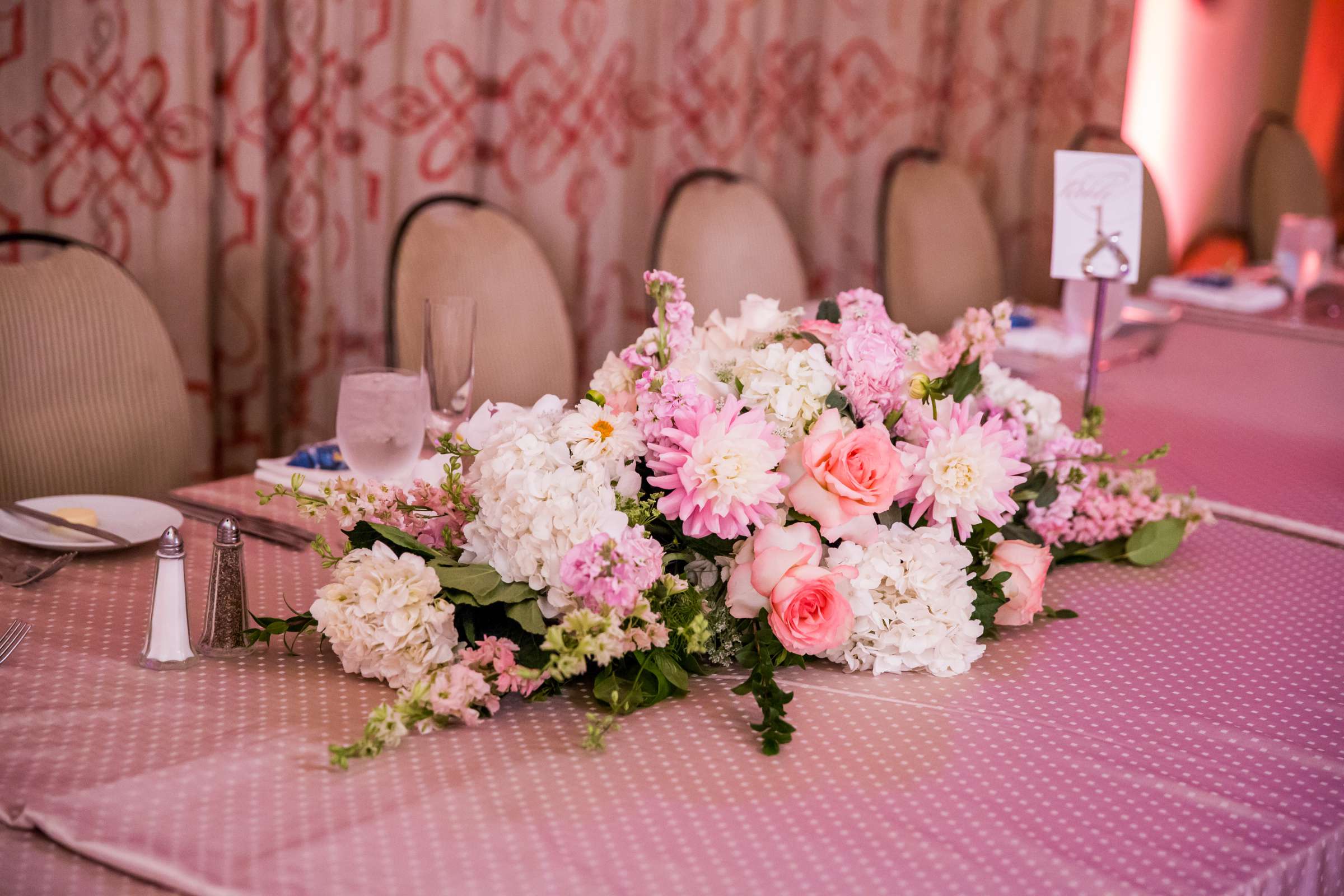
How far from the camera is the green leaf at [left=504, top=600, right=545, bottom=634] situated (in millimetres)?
940

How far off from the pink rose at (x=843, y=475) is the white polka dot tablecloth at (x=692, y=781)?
0.15 metres

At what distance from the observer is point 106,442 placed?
175 cm

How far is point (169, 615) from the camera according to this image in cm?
100

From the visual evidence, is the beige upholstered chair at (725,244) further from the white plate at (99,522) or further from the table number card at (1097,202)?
the white plate at (99,522)

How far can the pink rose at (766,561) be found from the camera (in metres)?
0.98

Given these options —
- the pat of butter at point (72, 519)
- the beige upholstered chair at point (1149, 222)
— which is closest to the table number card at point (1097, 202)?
the pat of butter at point (72, 519)

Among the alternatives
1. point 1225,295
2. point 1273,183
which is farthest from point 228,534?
point 1273,183

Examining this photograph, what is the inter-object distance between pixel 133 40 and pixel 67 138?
8.5 inches

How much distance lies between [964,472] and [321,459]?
30.7 inches

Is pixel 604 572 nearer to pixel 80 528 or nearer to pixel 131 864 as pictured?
pixel 131 864

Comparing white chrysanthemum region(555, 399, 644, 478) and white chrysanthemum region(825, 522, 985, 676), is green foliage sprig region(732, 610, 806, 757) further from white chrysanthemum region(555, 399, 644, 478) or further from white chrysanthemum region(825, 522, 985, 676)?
white chrysanthemum region(555, 399, 644, 478)

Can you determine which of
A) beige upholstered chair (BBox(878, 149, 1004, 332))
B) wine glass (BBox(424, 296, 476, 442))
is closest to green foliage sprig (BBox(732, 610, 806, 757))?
wine glass (BBox(424, 296, 476, 442))

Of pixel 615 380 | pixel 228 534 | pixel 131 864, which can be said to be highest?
pixel 615 380

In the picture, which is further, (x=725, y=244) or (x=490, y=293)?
(x=725, y=244)
